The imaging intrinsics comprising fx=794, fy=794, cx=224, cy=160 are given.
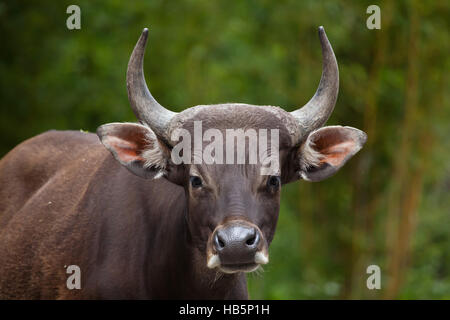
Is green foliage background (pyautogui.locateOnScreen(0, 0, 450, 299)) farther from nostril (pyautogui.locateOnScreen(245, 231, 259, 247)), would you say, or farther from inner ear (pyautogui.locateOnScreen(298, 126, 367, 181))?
nostril (pyautogui.locateOnScreen(245, 231, 259, 247))

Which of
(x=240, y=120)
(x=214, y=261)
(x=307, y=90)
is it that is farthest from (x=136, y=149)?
(x=307, y=90)

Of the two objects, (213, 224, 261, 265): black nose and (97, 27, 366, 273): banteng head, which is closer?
(213, 224, 261, 265): black nose

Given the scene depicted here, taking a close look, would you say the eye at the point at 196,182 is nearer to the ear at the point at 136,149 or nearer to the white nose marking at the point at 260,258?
the ear at the point at 136,149

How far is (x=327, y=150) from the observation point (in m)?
5.23

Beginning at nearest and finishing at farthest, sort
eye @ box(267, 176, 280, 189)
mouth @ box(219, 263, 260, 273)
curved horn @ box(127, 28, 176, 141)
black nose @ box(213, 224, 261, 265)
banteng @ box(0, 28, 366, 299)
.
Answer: black nose @ box(213, 224, 261, 265) < mouth @ box(219, 263, 260, 273) < banteng @ box(0, 28, 366, 299) < eye @ box(267, 176, 280, 189) < curved horn @ box(127, 28, 176, 141)

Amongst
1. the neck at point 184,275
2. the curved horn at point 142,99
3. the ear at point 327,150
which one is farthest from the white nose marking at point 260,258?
the curved horn at point 142,99

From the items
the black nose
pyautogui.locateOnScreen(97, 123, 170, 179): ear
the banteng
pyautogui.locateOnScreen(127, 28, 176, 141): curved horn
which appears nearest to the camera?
the black nose

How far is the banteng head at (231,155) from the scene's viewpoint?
14.7 feet

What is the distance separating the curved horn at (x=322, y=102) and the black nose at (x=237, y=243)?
97 cm

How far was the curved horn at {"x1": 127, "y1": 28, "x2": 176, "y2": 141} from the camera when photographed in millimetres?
4906

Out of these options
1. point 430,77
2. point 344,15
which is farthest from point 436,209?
point 344,15

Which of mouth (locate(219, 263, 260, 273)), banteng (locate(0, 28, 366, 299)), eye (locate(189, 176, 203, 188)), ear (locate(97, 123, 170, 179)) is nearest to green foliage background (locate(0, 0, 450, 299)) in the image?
banteng (locate(0, 28, 366, 299))

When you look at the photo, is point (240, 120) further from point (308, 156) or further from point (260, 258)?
point (260, 258)
